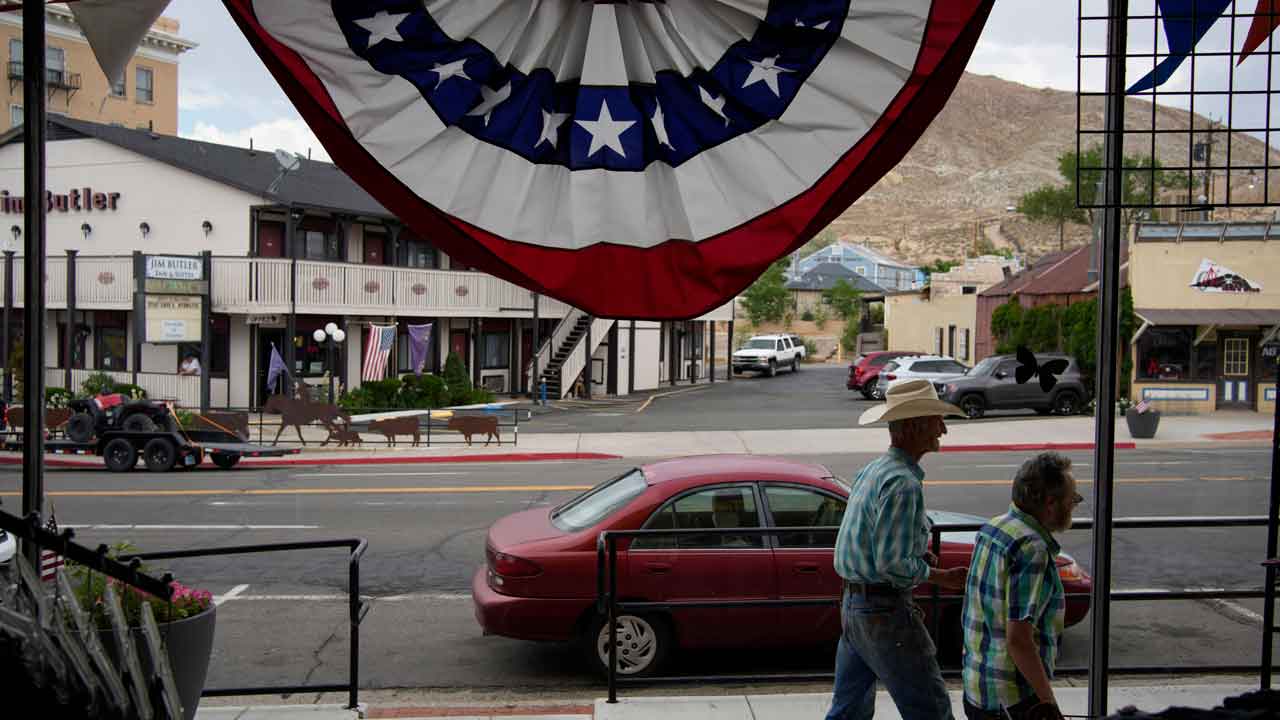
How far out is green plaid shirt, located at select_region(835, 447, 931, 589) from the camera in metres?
4.29

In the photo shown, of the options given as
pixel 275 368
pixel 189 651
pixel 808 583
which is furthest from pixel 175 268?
pixel 189 651

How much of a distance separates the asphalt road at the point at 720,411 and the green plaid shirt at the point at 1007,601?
2384 centimetres

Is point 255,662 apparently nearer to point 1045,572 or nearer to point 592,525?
point 592,525

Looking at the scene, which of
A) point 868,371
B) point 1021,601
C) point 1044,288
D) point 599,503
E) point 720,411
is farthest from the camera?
point 868,371

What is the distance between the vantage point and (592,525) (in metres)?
8.24

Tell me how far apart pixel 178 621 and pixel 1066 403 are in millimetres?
29824

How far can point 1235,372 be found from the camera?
101 ft

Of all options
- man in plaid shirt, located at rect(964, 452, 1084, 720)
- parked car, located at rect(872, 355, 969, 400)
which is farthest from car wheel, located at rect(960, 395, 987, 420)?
man in plaid shirt, located at rect(964, 452, 1084, 720)

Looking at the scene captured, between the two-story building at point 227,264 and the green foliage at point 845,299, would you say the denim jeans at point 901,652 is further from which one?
the green foliage at point 845,299

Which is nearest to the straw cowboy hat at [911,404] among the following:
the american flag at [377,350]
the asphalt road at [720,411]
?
the asphalt road at [720,411]

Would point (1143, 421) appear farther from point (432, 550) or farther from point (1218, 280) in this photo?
point (432, 550)

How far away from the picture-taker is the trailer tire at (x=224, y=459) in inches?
814

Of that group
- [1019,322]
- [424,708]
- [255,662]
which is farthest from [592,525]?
[1019,322]

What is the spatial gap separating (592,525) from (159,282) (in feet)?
79.6
